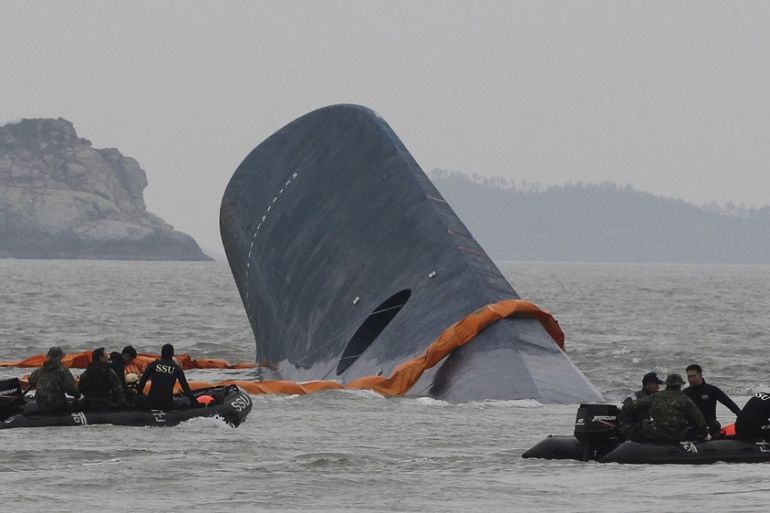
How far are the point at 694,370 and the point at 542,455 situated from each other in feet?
7.74

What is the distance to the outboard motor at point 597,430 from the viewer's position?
19938 millimetres

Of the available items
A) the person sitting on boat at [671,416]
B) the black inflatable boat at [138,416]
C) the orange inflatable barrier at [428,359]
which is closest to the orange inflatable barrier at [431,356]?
the orange inflatable barrier at [428,359]

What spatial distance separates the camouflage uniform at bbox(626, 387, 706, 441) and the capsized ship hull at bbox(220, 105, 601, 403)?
22.4 feet

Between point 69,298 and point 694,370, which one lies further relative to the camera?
point 69,298

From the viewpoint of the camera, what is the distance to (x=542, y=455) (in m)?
20.4

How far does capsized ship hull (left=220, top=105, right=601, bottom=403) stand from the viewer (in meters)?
28.2

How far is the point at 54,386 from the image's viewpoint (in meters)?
23.9

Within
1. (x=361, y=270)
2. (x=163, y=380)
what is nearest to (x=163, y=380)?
(x=163, y=380)

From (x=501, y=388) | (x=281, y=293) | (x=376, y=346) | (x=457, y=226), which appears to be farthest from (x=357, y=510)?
(x=281, y=293)

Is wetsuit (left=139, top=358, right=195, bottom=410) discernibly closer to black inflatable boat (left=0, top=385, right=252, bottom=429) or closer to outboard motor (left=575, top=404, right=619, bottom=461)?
black inflatable boat (left=0, top=385, right=252, bottom=429)

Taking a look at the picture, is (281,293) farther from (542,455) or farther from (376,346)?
(542,455)

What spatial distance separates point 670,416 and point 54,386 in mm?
9735

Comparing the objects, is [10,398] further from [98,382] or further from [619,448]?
[619,448]

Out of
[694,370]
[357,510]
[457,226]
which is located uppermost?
[457,226]
